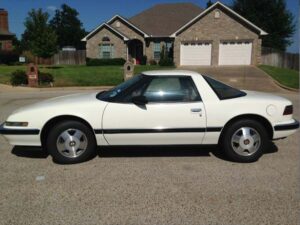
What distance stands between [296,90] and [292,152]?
1231cm

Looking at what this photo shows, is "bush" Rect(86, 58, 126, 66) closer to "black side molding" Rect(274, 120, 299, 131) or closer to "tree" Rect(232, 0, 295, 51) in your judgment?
"tree" Rect(232, 0, 295, 51)

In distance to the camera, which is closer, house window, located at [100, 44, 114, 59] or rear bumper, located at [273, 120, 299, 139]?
rear bumper, located at [273, 120, 299, 139]

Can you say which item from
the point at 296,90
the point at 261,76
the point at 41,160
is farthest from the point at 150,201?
the point at 261,76

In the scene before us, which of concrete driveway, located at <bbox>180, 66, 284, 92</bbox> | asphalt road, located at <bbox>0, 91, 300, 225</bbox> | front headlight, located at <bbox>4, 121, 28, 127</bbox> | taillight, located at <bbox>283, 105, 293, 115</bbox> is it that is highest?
taillight, located at <bbox>283, 105, 293, 115</bbox>

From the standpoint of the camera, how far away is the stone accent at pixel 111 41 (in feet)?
111

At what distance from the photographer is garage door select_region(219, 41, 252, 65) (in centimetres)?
3048

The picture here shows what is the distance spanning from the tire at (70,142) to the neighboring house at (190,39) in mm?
26949

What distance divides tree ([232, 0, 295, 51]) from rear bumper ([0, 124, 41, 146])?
149 feet

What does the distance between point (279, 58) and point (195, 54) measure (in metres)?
9.52

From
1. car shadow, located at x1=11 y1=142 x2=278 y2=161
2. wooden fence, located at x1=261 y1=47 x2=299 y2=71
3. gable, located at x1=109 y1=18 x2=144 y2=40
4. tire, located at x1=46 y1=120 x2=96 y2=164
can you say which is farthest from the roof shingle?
tire, located at x1=46 y1=120 x2=96 y2=164

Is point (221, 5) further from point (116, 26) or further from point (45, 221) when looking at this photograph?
point (45, 221)

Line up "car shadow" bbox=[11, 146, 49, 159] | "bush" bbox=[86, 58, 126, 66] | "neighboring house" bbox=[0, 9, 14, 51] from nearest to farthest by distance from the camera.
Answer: "car shadow" bbox=[11, 146, 49, 159], "bush" bbox=[86, 58, 126, 66], "neighboring house" bbox=[0, 9, 14, 51]

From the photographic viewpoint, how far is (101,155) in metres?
5.67

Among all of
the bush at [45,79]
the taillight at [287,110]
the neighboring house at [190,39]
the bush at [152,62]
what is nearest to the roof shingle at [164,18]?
the neighboring house at [190,39]
